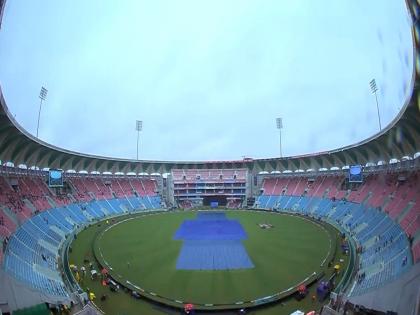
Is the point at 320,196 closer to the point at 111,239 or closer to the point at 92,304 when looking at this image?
the point at 111,239

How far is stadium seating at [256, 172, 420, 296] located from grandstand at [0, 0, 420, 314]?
5.5 inches

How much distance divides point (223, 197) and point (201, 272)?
4421 cm

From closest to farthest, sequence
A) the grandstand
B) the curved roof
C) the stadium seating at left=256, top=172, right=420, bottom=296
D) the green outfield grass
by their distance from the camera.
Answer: the grandstand
the green outfield grass
the stadium seating at left=256, top=172, right=420, bottom=296
the curved roof

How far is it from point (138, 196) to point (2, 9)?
50.7 m

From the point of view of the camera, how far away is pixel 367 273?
20438 mm

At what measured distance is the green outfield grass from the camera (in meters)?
19.3

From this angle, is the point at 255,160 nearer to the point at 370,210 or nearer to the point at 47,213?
the point at 370,210

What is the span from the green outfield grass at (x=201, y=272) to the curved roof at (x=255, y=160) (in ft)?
39.1

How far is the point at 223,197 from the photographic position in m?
67.8

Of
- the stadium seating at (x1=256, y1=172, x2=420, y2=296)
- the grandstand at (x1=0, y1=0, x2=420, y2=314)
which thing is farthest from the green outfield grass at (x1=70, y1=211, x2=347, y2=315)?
the stadium seating at (x1=256, y1=172, x2=420, y2=296)

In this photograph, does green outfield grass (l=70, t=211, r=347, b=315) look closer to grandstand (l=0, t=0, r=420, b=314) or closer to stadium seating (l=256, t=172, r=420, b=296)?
grandstand (l=0, t=0, r=420, b=314)

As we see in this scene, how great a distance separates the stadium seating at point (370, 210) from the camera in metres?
20.1

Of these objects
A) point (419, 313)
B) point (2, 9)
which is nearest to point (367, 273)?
point (419, 313)

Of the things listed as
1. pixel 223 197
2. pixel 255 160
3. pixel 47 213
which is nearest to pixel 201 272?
pixel 47 213
